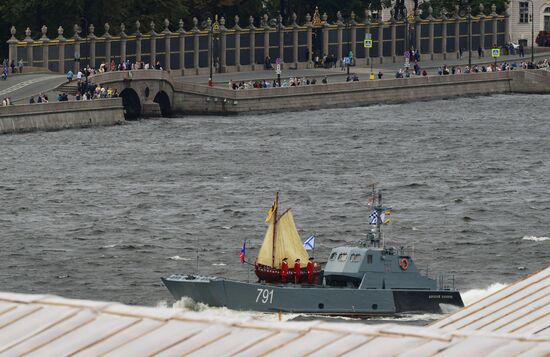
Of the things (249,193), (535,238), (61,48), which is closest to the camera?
(535,238)

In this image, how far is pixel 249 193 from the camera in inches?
3661

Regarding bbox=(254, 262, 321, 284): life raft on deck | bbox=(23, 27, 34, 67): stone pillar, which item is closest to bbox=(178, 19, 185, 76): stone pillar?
bbox=(23, 27, 34, 67): stone pillar

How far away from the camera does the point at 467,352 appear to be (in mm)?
19906

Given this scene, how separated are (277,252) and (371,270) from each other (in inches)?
131

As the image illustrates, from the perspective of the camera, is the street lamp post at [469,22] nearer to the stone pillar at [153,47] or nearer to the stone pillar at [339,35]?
the stone pillar at [339,35]

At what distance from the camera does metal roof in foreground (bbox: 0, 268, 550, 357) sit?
2034cm

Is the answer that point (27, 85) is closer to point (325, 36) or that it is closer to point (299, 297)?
point (325, 36)

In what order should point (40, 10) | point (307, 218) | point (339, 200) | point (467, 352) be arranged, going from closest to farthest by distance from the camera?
point (467, 352), point (307, 218), point (339, 200), point (40, 10)

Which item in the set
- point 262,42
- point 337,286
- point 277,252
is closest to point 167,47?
point 262,42

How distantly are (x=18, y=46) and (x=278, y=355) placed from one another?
124 metres

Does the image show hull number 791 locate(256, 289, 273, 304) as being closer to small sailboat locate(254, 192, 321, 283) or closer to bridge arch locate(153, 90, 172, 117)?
small sailboat locate(254, 192, 321, 283)

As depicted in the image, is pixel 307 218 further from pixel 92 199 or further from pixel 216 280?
pixel 216 280

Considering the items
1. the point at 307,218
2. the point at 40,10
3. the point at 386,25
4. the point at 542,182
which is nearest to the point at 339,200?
the point at 307,218

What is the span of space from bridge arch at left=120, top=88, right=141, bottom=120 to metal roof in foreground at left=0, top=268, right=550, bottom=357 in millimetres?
115978
